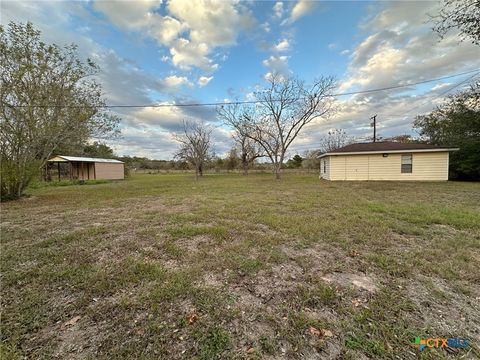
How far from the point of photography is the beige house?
13984 millimetres

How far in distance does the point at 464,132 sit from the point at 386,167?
5.83m

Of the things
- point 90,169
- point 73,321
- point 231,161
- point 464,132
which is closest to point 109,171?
point 90,169

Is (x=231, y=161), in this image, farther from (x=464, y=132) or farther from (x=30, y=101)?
(x=30, y=101)

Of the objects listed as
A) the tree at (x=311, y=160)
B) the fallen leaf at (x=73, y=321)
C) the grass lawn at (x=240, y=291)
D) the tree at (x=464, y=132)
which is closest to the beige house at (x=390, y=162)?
the tree at (x=464, y=132)

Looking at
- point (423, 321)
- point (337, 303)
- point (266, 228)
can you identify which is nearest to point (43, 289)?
point (337, 303)

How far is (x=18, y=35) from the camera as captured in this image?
810 cm

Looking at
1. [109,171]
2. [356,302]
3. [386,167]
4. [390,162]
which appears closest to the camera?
[356,302]

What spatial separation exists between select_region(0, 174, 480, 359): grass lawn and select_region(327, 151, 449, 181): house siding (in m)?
11.8

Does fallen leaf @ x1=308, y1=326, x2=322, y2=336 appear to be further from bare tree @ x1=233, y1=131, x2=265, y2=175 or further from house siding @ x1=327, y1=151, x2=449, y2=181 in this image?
bare tree @ x1=233, y1=131, x2=265, y2=175

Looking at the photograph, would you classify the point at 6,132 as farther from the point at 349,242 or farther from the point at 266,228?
the point at 349,242

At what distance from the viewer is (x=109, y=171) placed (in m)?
23.5

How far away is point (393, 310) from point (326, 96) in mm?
17139

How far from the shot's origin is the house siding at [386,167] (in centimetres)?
1400

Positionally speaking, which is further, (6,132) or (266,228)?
(6,132)
